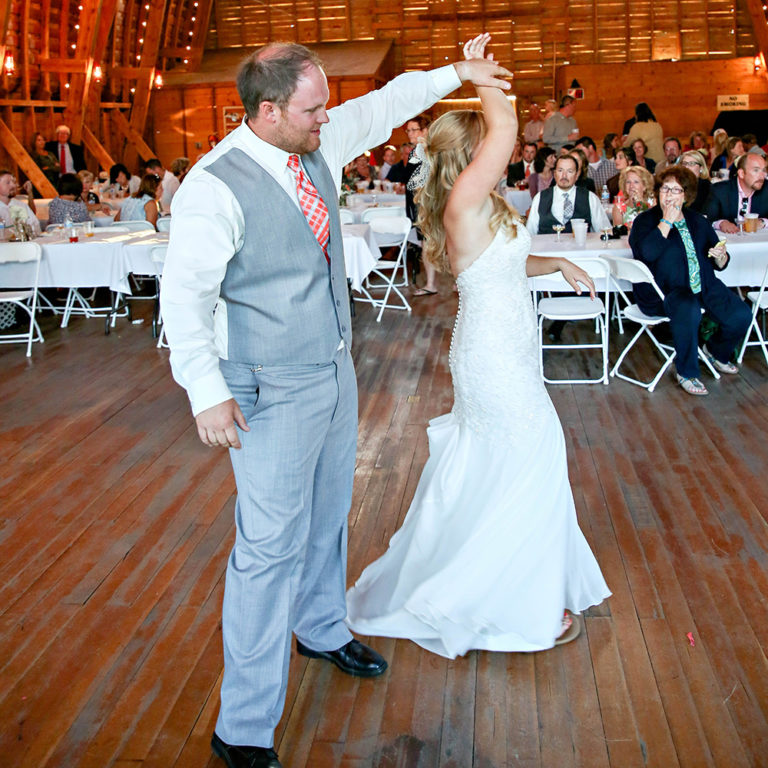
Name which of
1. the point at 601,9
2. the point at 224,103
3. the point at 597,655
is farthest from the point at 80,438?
the point at 601,9

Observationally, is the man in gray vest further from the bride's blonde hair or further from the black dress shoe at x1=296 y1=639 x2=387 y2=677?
the black dress shoe at x1=296 y1=639 x2=387 y2=677

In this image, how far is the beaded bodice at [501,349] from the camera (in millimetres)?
2559

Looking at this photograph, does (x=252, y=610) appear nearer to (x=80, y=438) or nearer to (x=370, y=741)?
(x=370, y=741)

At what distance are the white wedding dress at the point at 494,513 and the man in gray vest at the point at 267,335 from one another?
1.55 ft

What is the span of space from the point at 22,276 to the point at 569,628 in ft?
18.1

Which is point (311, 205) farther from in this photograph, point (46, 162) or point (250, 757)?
point (46, 162)

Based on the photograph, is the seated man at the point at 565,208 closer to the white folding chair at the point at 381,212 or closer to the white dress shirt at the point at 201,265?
the white folding chair at the point at 381,212

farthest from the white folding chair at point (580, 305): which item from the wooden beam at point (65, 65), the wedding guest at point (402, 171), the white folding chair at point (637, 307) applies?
the wooden beam at point (65, 65)

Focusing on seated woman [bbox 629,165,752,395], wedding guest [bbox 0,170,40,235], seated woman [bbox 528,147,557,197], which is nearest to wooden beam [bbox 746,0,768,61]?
seated woman [bbox 528,147,557,197]

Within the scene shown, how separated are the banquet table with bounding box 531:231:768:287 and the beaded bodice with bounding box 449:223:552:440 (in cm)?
282

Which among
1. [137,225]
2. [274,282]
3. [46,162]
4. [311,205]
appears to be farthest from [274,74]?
[46,162]

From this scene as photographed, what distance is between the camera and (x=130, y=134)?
17.2 metres

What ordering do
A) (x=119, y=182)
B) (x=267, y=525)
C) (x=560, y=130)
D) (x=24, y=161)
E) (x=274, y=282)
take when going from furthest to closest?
(x=24, y=161)
(x=560, y=130)
(x=119, y=182)
(x=267, y=525)
(x=274, y=282)

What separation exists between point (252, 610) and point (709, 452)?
2721mm
